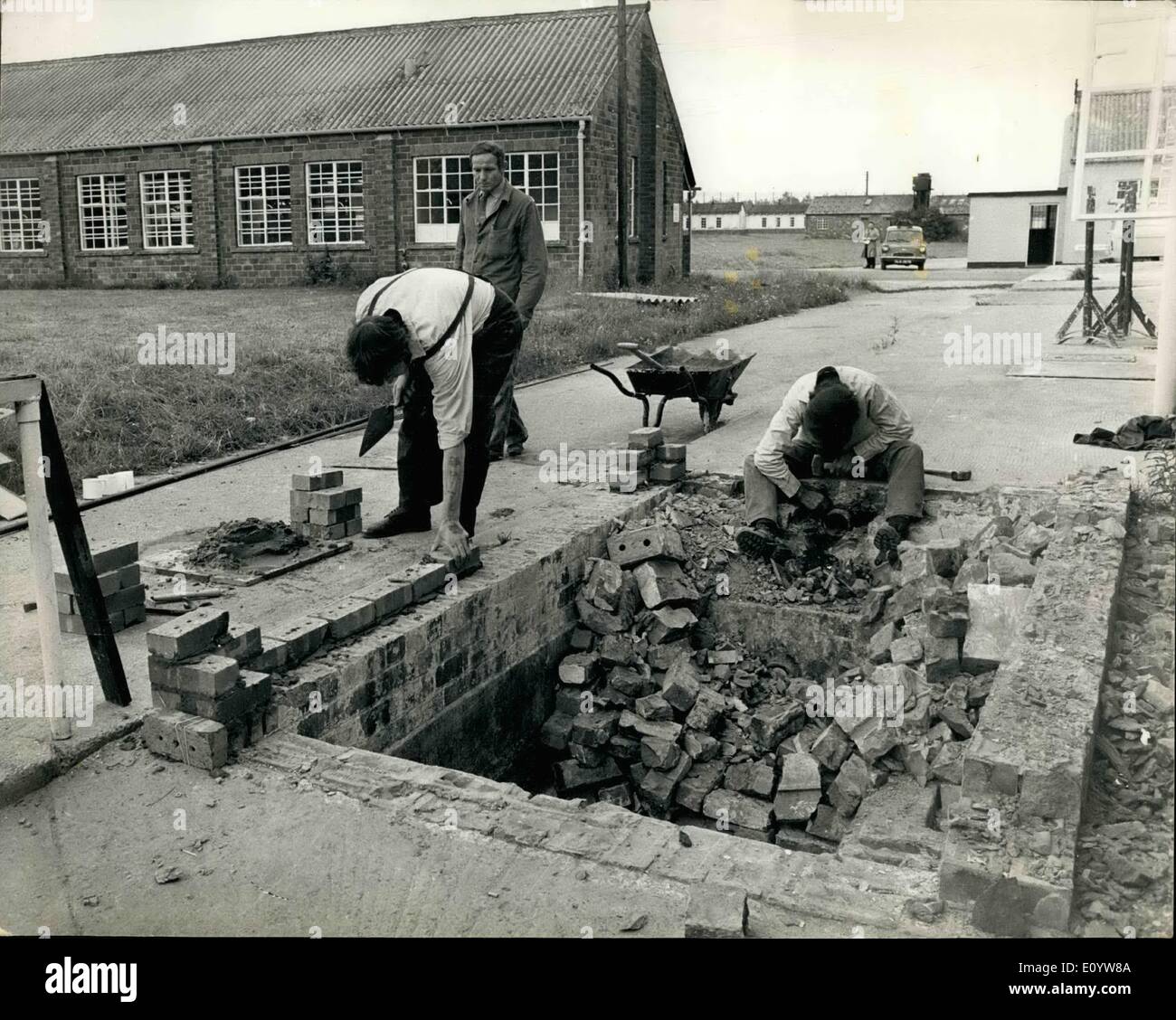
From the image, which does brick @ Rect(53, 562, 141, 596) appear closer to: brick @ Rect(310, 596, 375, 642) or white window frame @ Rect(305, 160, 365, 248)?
brick @ Rect(310, 596, 375, 642)

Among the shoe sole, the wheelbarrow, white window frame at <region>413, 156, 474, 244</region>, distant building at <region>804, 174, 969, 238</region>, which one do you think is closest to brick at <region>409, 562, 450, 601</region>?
the shoe sole

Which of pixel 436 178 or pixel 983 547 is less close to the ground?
pixel 436 178

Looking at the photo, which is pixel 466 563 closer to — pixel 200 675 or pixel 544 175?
pixel 200 675

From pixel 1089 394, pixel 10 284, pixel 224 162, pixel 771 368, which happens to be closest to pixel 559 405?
pixel 771 368

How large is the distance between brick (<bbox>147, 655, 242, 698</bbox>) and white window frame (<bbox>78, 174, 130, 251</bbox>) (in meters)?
27.2

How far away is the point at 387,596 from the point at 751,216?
196ft

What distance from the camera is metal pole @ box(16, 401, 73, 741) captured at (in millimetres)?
3820

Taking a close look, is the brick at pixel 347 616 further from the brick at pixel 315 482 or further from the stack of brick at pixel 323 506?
the brick at pixel 315 482

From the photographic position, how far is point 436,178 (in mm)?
24531

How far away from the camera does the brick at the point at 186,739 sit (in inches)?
155

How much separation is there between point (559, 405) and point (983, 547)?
5.72 meters

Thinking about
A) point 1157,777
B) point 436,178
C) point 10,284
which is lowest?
point 1157,777

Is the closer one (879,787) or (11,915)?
(11,915)
